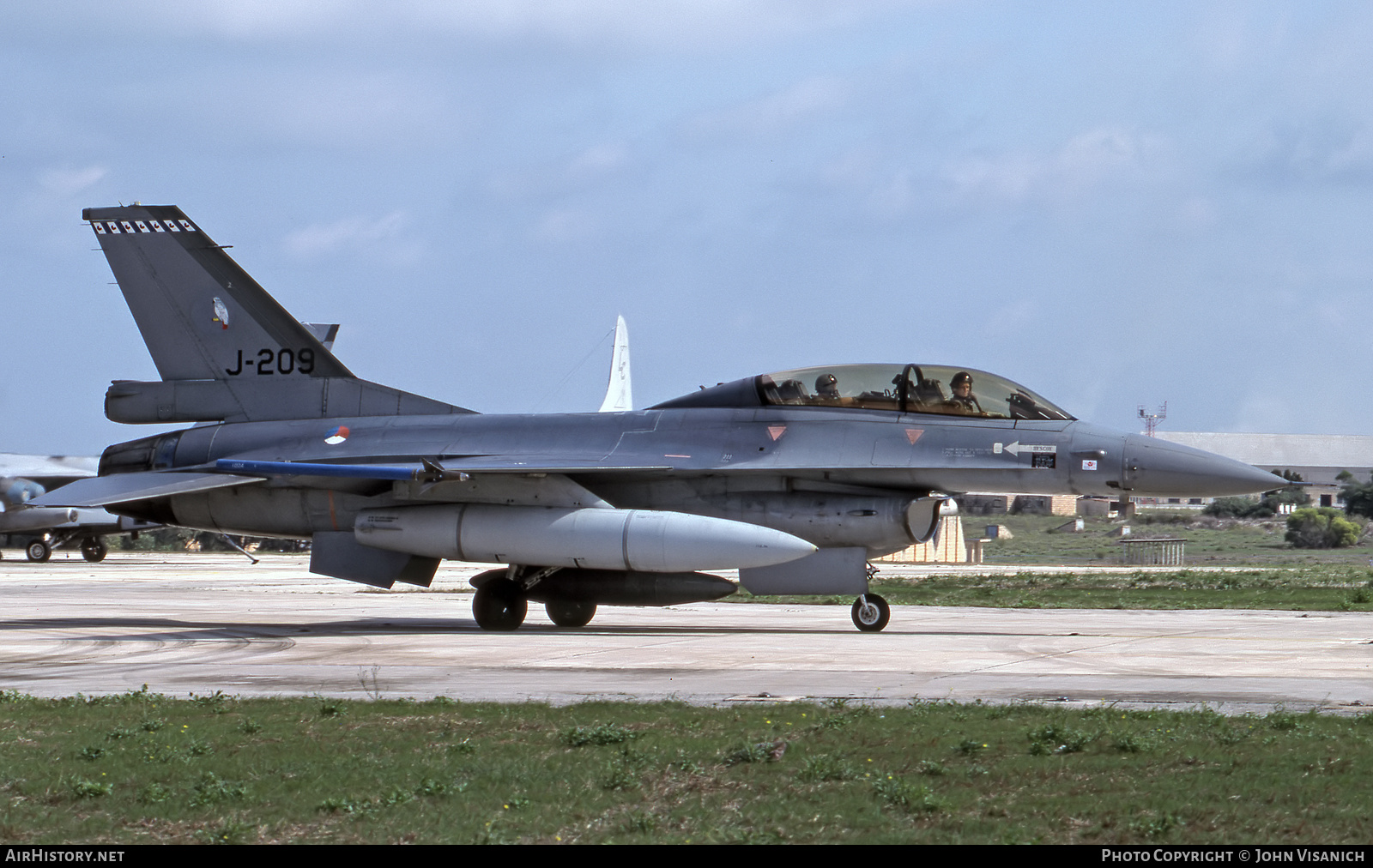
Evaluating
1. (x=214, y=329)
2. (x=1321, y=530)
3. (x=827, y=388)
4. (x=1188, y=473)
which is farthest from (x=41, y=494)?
(x=1321, y=530)

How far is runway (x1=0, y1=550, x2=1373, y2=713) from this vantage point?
10859 millimetres

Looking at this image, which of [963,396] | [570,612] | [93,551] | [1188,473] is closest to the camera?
[1188,473]

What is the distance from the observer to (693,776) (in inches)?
281

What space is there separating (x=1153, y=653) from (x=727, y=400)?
6388mm

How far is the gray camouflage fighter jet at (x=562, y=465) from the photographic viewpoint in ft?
53.8

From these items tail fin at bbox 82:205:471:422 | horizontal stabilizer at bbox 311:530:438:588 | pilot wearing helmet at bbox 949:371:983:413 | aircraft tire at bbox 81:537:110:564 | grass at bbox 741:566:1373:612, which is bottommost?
grass at bbox 741:566:1373:612

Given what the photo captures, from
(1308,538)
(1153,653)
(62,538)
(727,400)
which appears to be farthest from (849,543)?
(1308,538)

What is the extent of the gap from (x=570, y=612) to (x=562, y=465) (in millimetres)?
2853

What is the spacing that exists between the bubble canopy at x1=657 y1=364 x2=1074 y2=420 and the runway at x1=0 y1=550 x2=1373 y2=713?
2.77m

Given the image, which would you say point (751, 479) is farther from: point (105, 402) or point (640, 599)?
point (105, 402)

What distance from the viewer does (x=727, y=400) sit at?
1789 centimetres

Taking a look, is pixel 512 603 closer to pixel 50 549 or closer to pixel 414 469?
pixel 414 469

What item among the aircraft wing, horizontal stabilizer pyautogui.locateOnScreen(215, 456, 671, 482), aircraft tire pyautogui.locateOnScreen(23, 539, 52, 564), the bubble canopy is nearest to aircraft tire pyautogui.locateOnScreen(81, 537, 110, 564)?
aircraft tire pyautogui.locateOnScreen(23, 539, 52, 564)

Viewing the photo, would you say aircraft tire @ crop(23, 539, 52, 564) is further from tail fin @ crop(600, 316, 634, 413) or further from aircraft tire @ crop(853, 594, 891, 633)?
aircraft tire @ crop(853, 594, 891, 633)
